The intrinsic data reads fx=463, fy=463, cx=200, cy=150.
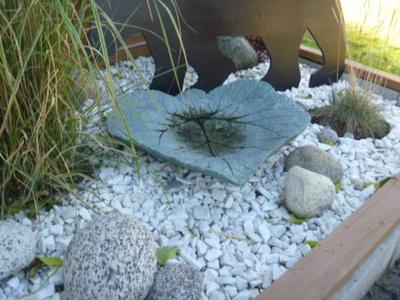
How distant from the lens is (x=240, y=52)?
9.14ft

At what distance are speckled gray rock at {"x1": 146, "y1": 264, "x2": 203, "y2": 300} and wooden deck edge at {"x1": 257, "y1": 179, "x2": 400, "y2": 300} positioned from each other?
0.18 meters

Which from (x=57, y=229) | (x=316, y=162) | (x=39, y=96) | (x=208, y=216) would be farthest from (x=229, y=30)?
(x=57, y=229)

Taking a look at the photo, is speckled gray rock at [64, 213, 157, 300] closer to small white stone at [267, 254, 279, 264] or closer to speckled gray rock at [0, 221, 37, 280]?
speckled gray rock at [0, 221, 37, 280]

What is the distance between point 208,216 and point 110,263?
1.71ft

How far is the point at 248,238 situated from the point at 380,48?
7.45 ft

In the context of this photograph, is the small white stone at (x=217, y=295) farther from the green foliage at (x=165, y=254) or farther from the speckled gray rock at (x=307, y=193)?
the speckled gray rock at (x=307, y=193)

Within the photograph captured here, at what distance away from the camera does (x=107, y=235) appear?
47.4 inches

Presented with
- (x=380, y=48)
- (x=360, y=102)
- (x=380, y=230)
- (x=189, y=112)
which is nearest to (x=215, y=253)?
(x=380, y=230)

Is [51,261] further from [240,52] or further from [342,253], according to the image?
[240,52]

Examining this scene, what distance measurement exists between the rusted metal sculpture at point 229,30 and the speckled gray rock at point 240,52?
36cm

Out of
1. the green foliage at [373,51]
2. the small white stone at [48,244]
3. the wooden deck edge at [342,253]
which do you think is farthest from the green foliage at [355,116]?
the small white stone at [48,244]

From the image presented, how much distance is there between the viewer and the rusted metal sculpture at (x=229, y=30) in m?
2.03

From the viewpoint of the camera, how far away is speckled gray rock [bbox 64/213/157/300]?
3.79 feet

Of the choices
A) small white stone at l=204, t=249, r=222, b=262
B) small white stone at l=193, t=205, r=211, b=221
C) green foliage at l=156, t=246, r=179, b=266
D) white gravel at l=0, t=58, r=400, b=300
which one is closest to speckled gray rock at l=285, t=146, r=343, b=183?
white gravel at l=0, t=58, r=400, b=300
